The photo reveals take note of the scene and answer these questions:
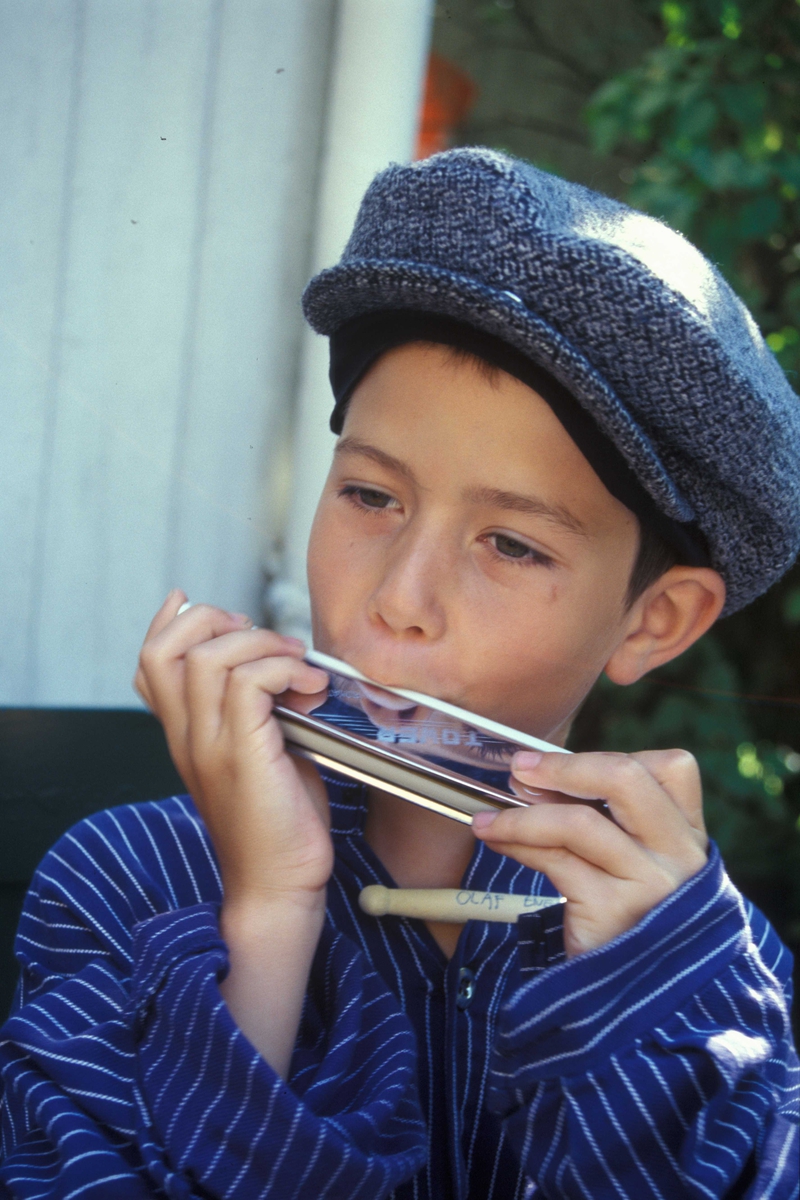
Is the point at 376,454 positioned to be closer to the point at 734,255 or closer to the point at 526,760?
the point at 526,760

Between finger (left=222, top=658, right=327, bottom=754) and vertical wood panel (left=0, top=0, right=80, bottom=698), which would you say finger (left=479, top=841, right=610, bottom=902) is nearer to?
finger (left=222, top=658, right=327, bottom=754)

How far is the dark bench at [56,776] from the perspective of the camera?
1509 mm

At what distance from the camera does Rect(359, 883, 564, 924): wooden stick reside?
1.18m

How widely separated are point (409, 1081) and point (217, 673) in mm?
406

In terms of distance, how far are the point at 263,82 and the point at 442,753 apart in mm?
1177

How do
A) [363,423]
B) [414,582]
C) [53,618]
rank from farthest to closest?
[53,618], [363,423], [414,582]

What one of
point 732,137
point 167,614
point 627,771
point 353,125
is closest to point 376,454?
point 167,614

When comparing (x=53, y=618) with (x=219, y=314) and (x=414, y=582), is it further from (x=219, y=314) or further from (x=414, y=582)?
(x=414, y=582)

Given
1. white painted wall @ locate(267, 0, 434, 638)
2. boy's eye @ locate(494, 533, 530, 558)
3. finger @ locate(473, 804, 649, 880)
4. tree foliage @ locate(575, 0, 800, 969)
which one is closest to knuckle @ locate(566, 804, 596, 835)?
finger @ locate(473, 804, 649, 880)

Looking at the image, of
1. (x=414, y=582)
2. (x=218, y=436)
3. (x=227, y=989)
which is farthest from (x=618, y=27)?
(x=227, y=989)

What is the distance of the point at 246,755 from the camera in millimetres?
1067

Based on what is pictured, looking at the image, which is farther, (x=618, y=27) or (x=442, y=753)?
(x=618, y=27)

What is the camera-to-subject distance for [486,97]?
3.78 meters

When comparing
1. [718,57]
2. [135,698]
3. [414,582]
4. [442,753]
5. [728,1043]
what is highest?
[718,57]
